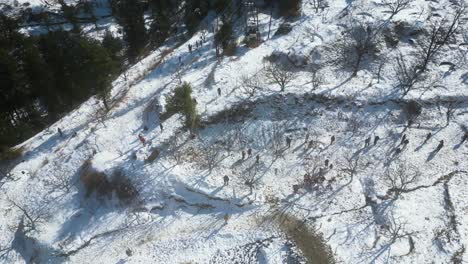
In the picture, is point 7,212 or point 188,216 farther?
point 7,212

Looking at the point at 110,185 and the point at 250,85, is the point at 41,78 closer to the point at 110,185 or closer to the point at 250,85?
the point at 110,185

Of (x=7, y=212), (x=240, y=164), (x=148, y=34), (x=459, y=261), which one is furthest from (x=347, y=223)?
(x=148, y=34)

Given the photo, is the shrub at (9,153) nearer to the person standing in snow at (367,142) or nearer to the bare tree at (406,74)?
the person standing in snow at (367,142)

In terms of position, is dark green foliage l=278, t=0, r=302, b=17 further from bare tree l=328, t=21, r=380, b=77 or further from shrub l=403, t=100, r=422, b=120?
shrub l=403, t=100, r=422, b=120

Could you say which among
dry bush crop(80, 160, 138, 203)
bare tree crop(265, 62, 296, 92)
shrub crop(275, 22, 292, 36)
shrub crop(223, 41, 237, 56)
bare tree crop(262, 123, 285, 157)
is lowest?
dry bush crop(80, 160, 138, 203)

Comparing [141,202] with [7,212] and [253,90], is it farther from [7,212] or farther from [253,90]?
[253,90]

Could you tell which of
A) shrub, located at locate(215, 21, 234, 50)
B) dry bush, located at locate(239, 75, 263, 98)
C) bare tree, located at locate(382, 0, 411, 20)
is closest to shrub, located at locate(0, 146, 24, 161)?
dry bush, located at locate(239, 75, 263, 98)

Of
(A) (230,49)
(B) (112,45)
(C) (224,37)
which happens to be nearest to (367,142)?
(A) (230,49)
